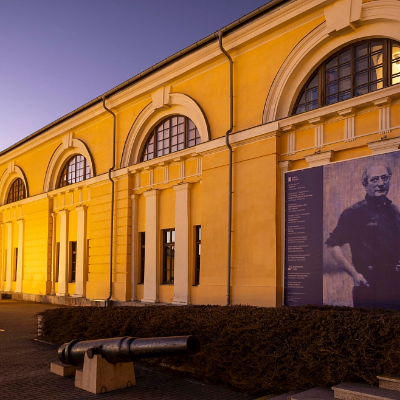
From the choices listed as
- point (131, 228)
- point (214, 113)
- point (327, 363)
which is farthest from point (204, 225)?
point (327, 363)

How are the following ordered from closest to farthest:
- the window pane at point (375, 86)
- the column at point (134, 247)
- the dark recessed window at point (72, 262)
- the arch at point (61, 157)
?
the window pane at point (375, 86), the column at point (134, 247), the arch at point (61, 157), the dark recessed window at point (72, 262)

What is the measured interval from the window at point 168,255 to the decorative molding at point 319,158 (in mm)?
6449

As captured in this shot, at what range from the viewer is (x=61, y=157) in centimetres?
2444

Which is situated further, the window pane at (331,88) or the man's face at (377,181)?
the window pane at (331,88)

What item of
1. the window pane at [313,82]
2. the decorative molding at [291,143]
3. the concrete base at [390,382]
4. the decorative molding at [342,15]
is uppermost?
the decorative molding at [342,15]

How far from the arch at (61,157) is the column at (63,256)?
7.33 feet

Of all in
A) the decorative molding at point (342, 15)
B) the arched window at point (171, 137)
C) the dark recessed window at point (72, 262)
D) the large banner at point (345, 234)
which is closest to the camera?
the large banner at point (345, 234)

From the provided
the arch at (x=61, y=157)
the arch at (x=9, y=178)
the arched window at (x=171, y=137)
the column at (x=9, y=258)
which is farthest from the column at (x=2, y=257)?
the arched window at (x=171, y=137)

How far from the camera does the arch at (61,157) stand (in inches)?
872

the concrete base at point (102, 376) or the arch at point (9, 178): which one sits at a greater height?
the arch at point (9, 178)

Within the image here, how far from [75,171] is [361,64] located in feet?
50.8

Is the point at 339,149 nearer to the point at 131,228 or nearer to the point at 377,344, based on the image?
the point at 377,344

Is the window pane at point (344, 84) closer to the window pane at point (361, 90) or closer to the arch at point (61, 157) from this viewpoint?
the window pane at point (361, 90)

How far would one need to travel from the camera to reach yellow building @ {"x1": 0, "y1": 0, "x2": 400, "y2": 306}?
11852 mm
